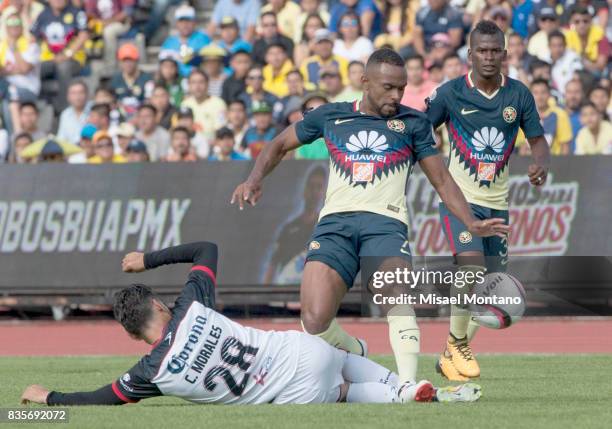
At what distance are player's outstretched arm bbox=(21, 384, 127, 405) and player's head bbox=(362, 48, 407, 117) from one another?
264 centimetres

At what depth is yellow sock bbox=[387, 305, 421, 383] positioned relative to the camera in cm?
912

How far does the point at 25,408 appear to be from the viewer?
9102 mm

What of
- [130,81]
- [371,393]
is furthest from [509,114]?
[130,81]

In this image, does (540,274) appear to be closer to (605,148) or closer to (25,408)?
(605,148)

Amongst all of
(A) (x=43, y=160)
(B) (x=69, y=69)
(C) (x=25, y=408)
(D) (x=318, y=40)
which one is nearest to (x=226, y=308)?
(A) (x=43, y=160)

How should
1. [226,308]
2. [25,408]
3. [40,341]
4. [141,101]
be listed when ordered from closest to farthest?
1. [25,408]
2. [40,341]
3. [226,308]
4. [141,101]

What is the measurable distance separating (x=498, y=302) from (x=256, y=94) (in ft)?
35.7

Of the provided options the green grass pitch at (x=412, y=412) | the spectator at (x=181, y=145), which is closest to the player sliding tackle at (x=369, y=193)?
the green grass pitch at (x=412, y=412)

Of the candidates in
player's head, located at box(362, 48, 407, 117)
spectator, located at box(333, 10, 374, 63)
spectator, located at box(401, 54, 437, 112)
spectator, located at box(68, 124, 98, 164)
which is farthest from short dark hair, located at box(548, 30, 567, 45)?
player's head, located at box(362, 48, 407, 117)

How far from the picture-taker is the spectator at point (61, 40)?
24156 mm

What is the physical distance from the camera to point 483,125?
11305mm

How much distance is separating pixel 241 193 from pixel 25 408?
211cm

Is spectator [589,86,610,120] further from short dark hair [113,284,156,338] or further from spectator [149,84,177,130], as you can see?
short dark hair [113,284,156,338]

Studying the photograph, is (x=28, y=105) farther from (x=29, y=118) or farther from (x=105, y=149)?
(x=105, y=149)
